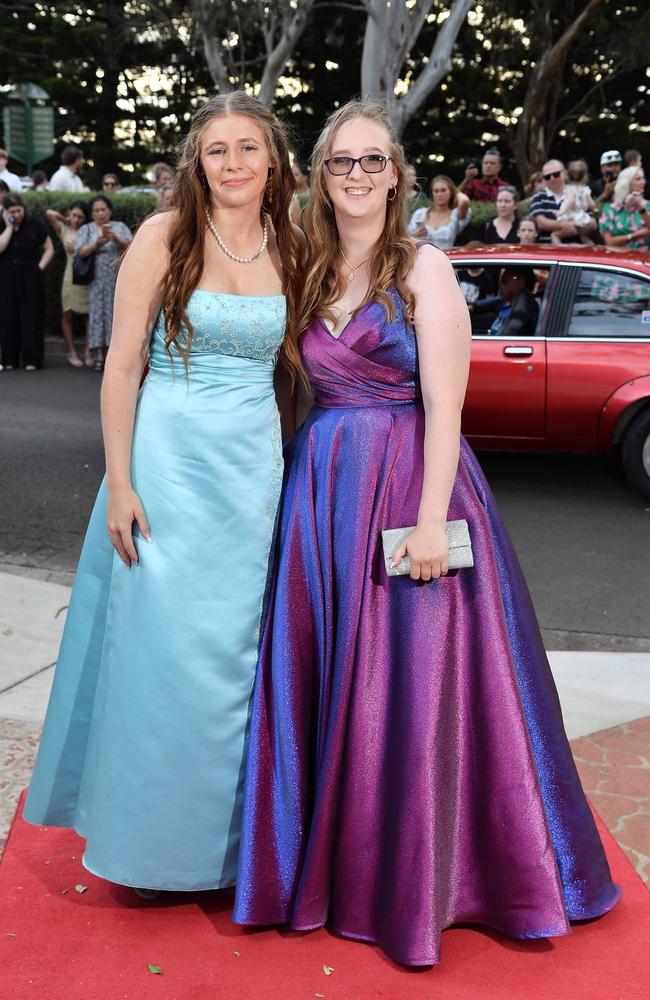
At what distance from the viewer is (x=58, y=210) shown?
15133 mm

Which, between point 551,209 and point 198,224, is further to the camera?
point 551,209

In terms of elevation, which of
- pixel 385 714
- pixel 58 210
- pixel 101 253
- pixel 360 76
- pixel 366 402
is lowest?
pixel 385 714

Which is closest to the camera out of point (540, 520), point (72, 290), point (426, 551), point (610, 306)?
point (426, 551)

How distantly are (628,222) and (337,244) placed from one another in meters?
9.04

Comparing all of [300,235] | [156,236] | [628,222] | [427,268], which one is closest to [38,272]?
[628,222]

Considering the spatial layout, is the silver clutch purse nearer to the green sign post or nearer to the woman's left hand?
the woman's left hand

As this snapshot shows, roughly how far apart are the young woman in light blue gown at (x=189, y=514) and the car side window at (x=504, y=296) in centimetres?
487

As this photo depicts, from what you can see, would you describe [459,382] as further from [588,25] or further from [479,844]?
[588,25]

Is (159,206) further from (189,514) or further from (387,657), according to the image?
(387,657)

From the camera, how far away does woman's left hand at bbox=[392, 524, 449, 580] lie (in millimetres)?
2709

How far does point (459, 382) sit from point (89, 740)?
133 cm

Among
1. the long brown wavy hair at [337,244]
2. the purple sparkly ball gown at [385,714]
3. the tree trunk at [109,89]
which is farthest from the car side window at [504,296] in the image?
the tree trunk at [109,89]

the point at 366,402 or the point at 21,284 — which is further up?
the point at 366,402

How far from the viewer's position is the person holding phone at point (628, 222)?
11133mm
